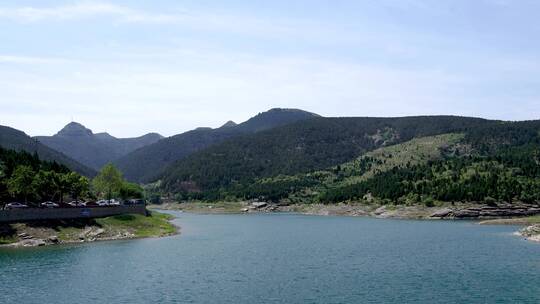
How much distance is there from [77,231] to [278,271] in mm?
66570

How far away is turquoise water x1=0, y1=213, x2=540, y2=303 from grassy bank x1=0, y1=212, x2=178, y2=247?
25.0ft

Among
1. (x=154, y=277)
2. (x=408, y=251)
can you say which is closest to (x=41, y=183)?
(x=154, y=277)

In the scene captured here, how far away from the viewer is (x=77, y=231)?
140 metres

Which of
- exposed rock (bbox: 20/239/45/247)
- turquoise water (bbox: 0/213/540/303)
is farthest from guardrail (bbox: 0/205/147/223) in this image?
turquoise water (bbox: 0/213/540/303)

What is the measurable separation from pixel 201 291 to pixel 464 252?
6611cm

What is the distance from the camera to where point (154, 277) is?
300ft

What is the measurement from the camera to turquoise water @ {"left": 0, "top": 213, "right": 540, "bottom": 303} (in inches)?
3021

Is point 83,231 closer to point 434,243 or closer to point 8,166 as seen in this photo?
point 8,166

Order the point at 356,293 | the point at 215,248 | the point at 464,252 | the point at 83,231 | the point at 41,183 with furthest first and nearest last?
the point at 41,183
the point at 83,231
the point at 215,248
the point at 464,252
the point at 356,293

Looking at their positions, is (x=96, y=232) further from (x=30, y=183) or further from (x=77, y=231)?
(x=30, y=183)

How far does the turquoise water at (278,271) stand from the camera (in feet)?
252

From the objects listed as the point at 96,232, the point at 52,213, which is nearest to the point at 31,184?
the point at 52,213

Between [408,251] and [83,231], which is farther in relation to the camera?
[83,231]

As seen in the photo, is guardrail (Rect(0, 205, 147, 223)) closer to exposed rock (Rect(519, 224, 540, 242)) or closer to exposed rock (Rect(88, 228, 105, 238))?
exposed rock (Rect(88, 228, 105, 238))
